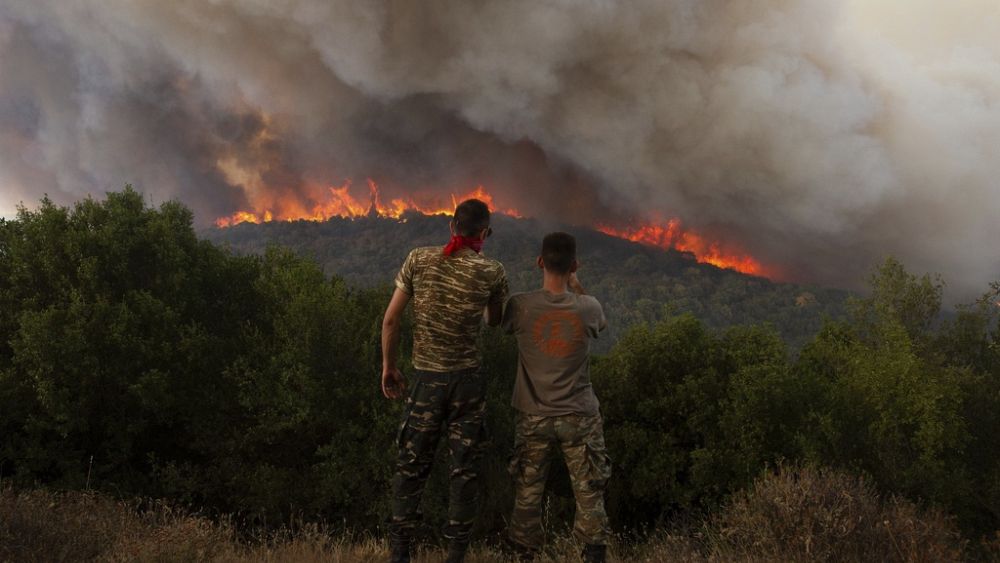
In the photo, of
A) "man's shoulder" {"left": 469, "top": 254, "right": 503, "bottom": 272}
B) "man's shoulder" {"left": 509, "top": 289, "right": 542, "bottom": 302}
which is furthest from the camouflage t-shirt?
"man's shoulder" {"left": 509, "top": 289, "right": 542, "bottom": 302}

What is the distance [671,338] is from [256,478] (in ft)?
53.5

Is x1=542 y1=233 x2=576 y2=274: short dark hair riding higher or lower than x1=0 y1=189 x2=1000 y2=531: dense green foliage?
higher

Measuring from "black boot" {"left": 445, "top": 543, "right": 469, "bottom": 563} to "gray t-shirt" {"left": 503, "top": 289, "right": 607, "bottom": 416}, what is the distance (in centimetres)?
135

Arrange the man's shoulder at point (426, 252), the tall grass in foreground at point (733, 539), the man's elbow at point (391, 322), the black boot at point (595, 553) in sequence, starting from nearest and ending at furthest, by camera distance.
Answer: the man's elbow at point (391, 322) → the man's shoulder at point (426, 252) → the black boot at point (595, 553) → the tall grass in foreground at point (733, 539)

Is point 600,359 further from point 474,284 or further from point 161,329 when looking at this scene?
point 474,284

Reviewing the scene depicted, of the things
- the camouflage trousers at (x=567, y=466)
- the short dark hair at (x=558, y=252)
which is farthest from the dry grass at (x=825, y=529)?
the short dark hair at (x=558, y=252)

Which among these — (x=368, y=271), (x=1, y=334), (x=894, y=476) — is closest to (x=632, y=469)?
(x=894, y=476)

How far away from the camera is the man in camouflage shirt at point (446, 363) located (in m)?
5.23

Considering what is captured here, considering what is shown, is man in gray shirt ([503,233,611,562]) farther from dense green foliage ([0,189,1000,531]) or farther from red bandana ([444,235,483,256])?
dense green foliage ([0,189,1000,531])

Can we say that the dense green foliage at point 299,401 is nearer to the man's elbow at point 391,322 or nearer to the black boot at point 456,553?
the black boot at point 456,553

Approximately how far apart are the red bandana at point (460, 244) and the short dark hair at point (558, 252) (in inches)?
23.9

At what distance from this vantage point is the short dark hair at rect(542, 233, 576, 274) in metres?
5.47

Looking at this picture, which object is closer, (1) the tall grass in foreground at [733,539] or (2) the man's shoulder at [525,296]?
(2) the man's shoulder at [525,296]

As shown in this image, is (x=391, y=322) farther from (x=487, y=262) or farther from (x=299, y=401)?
(x=299, y=401)
